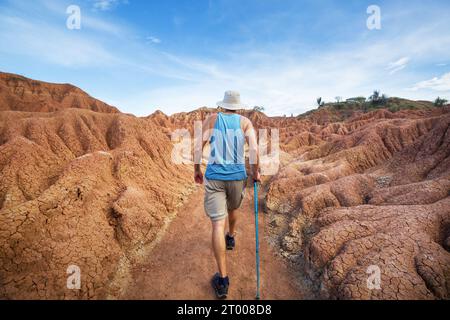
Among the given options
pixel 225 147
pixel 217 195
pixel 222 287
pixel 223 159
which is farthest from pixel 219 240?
pixel 225 147

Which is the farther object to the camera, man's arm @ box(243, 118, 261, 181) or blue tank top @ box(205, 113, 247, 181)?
man's arm @ box(243, 118, 261, 181)

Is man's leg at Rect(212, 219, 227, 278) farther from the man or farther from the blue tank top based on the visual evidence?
the blue tank top

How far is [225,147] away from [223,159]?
162 millimetres

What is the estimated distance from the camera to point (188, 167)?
31.1ft

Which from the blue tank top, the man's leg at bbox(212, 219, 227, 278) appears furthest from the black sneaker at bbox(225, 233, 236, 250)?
the blue tank top

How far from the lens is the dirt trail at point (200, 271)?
10.3ft

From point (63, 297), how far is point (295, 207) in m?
4.81

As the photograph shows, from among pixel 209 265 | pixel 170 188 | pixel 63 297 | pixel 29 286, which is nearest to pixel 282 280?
pixel 209 265

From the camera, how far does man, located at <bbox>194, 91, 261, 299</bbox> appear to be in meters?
2.71

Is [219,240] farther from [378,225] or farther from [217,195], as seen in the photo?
[378,225]

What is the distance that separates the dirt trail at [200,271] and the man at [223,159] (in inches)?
21.4

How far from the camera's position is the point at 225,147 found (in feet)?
8.88
